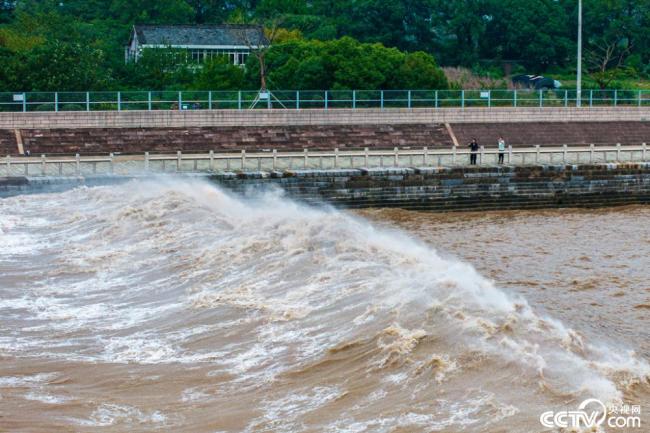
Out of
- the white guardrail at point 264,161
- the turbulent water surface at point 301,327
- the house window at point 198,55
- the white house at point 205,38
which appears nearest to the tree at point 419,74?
the white house at point 205,38

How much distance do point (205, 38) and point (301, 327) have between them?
55173 mm

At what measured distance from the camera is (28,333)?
18328 millimetres

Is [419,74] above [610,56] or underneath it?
underneath

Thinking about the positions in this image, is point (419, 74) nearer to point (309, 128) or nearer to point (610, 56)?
point (309, 128)

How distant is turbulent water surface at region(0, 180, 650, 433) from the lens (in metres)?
14.0

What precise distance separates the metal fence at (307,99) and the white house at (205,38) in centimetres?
1488

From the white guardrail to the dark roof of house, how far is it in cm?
2854

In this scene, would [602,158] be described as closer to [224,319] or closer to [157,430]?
[224,319]

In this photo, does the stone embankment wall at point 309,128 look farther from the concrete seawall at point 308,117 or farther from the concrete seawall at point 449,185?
the concrete seawall at point 449,185

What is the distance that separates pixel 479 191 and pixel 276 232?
1422 centimetres

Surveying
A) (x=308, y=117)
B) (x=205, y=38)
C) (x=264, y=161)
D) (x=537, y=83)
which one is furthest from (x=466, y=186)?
(x=205, y=38)

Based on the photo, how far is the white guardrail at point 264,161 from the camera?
37875 millimetres

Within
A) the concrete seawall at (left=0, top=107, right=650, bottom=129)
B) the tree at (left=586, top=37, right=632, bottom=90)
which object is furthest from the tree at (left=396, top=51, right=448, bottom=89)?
the tree at (left=586, top=37, right=632, bottom=90)

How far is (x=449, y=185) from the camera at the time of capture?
38844mm
